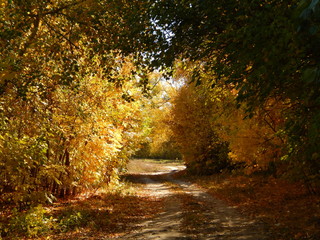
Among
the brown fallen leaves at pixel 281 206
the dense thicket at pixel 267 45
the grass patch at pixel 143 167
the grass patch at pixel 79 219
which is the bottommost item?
the grass patch at pixel 143 167

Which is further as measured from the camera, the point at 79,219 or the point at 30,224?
the point at 79,219

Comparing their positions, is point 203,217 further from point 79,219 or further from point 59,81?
point 59,81

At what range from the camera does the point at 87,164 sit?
13.5m

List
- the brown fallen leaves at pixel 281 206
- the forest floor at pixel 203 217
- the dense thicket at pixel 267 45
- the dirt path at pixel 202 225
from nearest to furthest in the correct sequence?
the dense thicket at pixel 267 45, the brown fallen leaves at pixel 281 206, the dirt path at pixel 202 225, the forest floor at pixel 203 217

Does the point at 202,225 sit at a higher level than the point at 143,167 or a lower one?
higher

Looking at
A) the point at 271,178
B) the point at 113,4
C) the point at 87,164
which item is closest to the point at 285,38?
the point at 113,4

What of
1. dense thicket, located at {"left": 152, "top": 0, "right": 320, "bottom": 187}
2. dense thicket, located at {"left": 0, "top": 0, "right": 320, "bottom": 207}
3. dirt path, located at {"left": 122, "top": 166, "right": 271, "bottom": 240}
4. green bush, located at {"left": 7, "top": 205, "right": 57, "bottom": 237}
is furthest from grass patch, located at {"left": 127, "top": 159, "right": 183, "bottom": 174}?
dense thicket, located at {"left": 152, "top": 0, "right": 320, "bottom": 187}

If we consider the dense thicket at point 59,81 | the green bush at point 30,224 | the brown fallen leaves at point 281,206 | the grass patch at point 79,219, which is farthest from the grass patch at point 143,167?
the green bush at point 30,224

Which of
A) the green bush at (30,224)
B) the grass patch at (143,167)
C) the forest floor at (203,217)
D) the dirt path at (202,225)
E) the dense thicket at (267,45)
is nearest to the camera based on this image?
the dense thicket at (267,45)

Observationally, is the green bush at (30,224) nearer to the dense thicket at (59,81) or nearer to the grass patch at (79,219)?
the grass patch at (79,219)

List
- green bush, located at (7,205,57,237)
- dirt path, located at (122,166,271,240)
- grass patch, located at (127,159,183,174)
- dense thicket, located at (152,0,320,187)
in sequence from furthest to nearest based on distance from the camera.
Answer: grass patch, located at (127,159,183,174)
green bush, located at (7,205,57,237)
dirt path, located at (122,166,271,240)
dense thicket, located at (152,0,320,187)

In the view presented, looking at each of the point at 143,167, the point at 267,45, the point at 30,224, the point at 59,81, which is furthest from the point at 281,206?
the point at 143,167

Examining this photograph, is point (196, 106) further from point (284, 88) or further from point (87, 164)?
point (284, 88)

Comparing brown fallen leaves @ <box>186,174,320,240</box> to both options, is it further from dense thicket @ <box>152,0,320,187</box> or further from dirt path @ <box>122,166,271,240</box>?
dense thicket @ <box>152,0,320,187</box>
